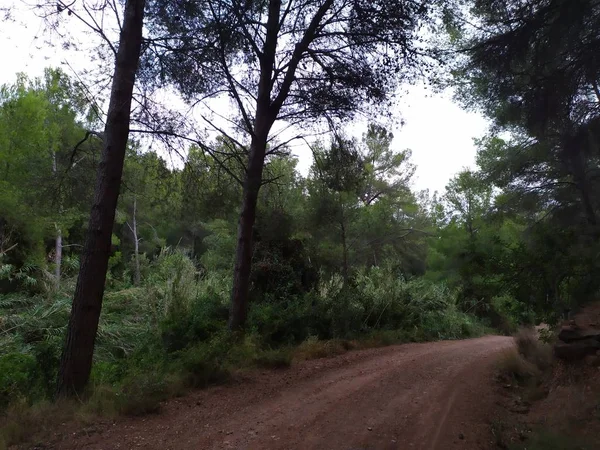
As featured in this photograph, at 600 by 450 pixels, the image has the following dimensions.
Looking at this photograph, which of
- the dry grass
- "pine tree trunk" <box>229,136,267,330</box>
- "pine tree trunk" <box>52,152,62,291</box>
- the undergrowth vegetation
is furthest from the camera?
"pine tree trunk" <box>52,152,62,291</box>

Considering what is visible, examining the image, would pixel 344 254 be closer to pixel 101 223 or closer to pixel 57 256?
pixel 101 223

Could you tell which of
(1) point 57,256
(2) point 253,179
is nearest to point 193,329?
(2) point 253,179

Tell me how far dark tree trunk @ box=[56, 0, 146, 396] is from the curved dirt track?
1.40 m

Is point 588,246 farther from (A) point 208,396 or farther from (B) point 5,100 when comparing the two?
(B) point 5,100

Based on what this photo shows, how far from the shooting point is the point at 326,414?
558 cm

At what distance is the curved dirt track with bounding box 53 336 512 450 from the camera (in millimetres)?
4719

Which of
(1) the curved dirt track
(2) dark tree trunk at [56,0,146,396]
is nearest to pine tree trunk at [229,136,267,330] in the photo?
(1) the curved dirt track

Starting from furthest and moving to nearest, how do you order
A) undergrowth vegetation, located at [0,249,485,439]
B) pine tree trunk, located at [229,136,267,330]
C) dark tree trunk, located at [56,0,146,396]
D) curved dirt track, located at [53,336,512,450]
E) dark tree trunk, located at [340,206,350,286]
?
dark tree trunk, located at [340,206,350,286] → pine tree trunk, located at [229,136,267,330] → undergrowth vegetation, located at [0,249,485,439] → dark tree trunk, located at [56,0,146,396] → curved dirt track, located at [53,336,512,450]

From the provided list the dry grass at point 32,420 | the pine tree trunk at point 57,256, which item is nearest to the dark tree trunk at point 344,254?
the pine tree trunk at point 57,256

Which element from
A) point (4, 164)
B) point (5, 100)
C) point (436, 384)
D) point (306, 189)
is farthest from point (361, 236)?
point (5, 100)

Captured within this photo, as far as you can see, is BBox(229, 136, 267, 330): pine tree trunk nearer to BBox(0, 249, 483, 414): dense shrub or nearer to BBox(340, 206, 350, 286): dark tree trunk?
BBox(0, 249, 483, 414): dense shrub

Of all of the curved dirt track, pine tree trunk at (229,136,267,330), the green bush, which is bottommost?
the curved dirt track

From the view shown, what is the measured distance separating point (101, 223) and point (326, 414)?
13.7 ft

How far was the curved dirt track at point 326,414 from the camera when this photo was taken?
4719 millimetres
